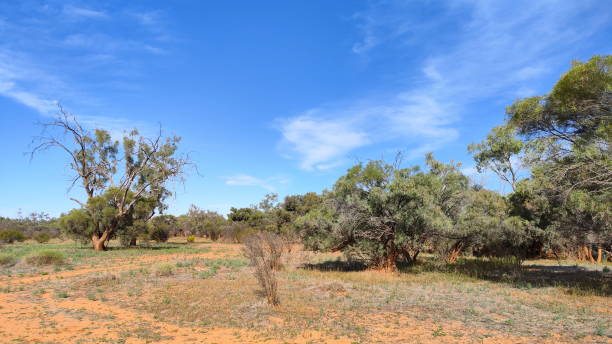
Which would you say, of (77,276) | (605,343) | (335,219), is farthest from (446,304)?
(77,276)

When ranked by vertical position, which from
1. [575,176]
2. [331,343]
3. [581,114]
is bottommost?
[331,343]

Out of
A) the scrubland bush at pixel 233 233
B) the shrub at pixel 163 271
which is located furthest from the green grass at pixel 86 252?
the scrubland bush at pixel 233 233

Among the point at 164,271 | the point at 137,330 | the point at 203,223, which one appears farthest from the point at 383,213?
the point at 203,223

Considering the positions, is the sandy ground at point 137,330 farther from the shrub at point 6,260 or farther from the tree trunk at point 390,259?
the shrub at point 6,260

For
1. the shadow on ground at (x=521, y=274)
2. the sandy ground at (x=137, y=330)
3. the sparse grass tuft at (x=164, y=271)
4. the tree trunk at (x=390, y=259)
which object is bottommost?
the sandy ground at (x=137, y=330)

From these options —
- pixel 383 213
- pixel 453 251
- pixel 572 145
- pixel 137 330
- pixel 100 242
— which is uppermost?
pixel 572 145

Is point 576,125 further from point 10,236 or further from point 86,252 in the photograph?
point 10,236

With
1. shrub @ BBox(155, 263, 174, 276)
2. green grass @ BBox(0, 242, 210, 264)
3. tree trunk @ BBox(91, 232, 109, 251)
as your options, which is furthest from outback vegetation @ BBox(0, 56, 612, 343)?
tree trunk @ BBox(91, 232, 109, 251)

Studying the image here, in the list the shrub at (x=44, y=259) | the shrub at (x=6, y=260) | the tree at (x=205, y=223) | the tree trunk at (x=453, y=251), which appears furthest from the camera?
the tree at (x=205, y=223)

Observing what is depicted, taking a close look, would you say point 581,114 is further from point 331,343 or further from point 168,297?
point 168,297

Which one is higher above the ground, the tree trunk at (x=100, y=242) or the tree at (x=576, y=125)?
the tree at (x=576, y=125)

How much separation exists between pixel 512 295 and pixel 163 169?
2757cm

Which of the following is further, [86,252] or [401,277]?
[86,252]

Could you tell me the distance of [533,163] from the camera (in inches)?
450
